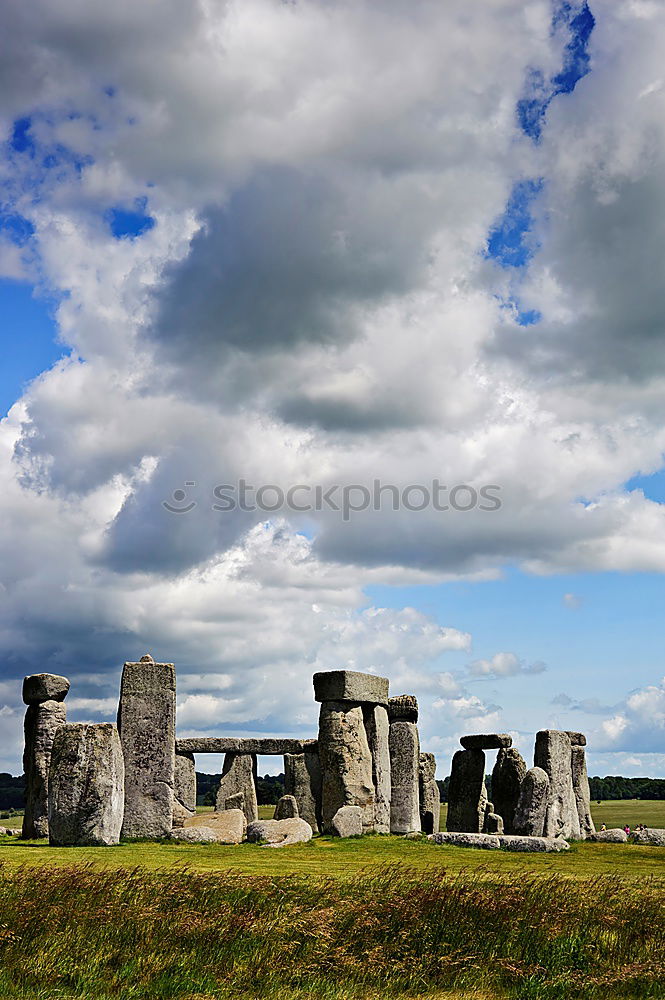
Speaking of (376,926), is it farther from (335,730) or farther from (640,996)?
(335,730)

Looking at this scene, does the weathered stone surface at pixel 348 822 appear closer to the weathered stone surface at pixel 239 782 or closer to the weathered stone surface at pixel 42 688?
the weathered stone surface at pixel 42 688

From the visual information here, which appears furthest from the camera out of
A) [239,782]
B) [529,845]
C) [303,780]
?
[239,782]

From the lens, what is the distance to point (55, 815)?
19.3m

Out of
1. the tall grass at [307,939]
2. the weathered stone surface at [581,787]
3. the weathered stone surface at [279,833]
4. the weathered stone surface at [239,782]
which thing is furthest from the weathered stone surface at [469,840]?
the weathered stone surface at [239,782]

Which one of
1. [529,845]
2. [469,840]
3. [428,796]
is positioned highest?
[428,796]

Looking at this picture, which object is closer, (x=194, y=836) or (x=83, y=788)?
(x=83, y=788)

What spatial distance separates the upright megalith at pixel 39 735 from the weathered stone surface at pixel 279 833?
507 centimetres

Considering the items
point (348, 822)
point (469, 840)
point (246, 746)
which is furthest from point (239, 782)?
point (469, 840)

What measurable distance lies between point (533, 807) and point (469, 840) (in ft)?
9.25

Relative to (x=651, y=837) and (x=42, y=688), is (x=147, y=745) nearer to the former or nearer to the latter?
(x=42, y=688)

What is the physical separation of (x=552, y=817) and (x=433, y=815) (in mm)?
6973

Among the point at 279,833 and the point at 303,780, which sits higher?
the point at 303,780

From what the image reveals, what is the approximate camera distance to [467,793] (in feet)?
98.9

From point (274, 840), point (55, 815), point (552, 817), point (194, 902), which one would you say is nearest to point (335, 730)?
point (274, 840)
